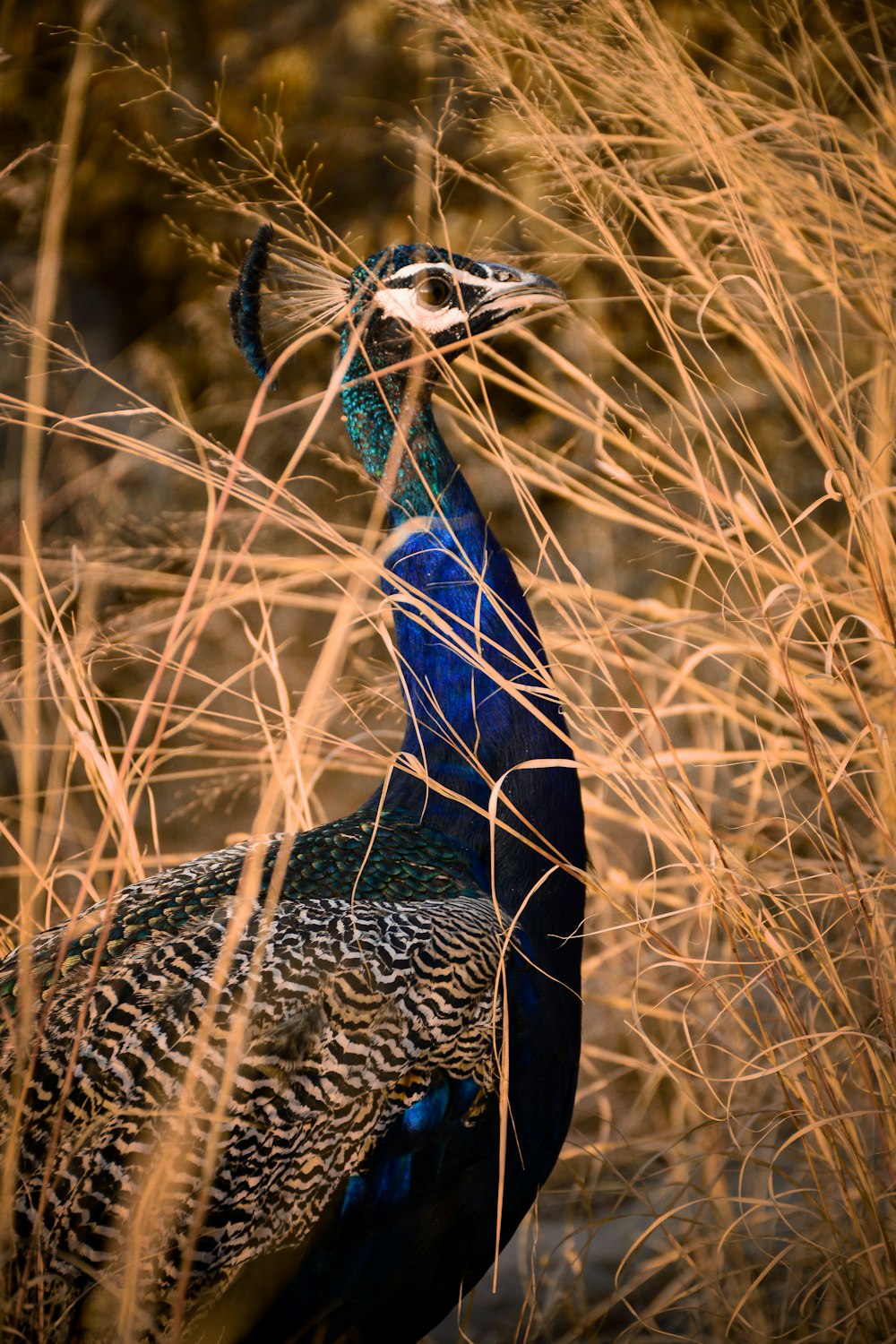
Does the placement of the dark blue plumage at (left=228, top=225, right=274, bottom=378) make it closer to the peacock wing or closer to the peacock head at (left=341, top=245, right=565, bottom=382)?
the peacock head at (left=341, top=245, right=565, bottom=382)

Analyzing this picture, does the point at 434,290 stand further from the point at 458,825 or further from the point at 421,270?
the point at 458,825

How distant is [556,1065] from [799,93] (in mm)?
1239

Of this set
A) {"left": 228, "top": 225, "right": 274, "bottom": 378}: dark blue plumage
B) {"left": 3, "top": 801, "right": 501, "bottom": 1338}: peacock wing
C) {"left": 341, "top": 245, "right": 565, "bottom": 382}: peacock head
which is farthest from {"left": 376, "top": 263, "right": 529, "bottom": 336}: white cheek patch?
{"left": 3, "top": 801, "right": 501, "bottom": 1338}: peacock wing

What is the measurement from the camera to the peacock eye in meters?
1.81

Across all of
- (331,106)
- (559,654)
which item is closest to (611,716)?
(559,654)

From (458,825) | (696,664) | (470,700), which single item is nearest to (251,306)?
(470,700)

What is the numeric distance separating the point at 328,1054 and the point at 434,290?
112 cm

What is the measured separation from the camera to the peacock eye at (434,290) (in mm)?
1810

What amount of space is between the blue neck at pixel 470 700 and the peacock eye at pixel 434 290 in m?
0.13

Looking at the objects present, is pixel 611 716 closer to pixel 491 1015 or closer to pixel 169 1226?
pixel 491 1015

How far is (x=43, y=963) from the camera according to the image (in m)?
1.46

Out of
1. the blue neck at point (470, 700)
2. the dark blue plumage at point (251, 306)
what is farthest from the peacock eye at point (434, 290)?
the dark blue plumage at point (251, 306)

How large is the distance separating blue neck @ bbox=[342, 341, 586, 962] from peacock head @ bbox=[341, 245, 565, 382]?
6cm

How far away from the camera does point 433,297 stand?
6.03 ft
